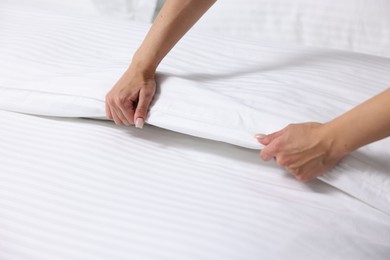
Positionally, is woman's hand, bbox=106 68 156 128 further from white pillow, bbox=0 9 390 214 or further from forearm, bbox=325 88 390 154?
forearm, bbox=325 88 390 154

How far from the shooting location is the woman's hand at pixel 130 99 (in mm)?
1042

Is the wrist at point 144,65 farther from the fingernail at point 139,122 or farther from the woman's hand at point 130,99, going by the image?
the fingernail at point 139,122

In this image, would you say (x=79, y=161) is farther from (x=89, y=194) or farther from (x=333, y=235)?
(x=333, y=235)

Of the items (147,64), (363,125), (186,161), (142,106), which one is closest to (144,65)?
(147,64)

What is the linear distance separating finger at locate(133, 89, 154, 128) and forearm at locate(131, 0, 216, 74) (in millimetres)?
83

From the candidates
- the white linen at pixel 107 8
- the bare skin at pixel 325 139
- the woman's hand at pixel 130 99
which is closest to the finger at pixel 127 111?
the woman's hand at pixel 130 99

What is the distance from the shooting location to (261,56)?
1.20 meters

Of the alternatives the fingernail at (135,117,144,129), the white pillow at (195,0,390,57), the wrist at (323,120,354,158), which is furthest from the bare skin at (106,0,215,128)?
the wrist at (323,120,354,158)

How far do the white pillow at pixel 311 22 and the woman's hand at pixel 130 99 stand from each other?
1.28 feet

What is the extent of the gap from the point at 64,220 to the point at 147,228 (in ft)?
0.45

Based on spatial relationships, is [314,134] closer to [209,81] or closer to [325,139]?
[325,139]

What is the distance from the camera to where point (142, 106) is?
1046mm

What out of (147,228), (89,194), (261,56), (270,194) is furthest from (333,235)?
(261,56)

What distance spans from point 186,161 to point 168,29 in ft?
1.07
